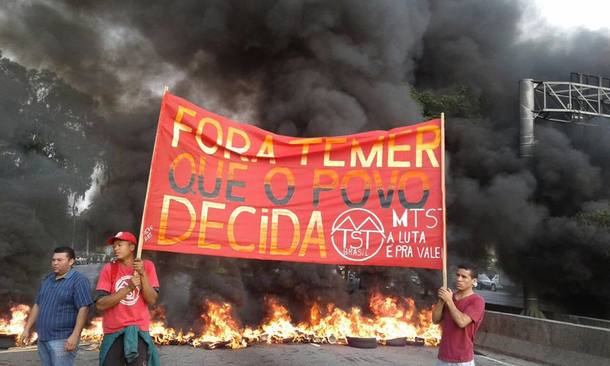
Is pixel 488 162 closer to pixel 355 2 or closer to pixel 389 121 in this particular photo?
pixel 389 121

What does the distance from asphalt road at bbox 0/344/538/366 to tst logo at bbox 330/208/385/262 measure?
3262mm

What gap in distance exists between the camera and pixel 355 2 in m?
15.9

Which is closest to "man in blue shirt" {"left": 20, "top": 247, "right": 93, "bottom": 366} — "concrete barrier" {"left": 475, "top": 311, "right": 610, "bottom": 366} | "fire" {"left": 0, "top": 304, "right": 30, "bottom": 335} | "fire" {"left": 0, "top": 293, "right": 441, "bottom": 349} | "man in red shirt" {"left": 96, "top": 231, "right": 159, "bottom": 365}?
"man in red shirt" {"left": 96, "top": 231, "right": 159, "bottom": 365}

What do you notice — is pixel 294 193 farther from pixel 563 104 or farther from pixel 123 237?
pixel 563 104

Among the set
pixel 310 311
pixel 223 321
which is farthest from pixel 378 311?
pixel 223 321

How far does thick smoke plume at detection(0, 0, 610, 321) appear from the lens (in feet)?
42.1

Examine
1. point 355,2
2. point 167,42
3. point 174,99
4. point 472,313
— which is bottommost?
point 472,313

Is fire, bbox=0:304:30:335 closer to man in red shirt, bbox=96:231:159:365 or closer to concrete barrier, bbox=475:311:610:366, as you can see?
man in red shirt, bbox=96:231:159:365

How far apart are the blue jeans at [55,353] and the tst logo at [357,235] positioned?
250cm

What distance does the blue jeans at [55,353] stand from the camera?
398cm

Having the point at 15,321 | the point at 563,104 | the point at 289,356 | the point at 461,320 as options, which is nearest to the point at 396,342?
the point at 289,356

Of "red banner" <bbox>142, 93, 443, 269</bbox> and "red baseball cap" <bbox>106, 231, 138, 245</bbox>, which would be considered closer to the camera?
"red baseball cap" <bbox>106, 231, 138, 245</bbox>

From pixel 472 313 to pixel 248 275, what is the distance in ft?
33.7

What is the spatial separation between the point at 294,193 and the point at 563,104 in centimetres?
1416
